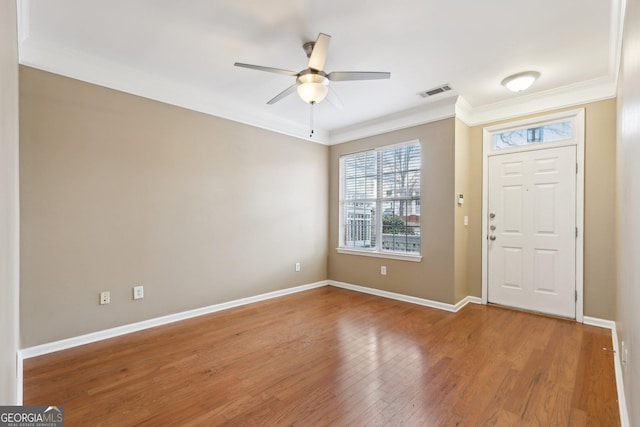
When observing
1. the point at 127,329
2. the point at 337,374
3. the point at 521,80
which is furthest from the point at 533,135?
the point at 127,329

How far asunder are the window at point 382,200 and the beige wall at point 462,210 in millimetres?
521

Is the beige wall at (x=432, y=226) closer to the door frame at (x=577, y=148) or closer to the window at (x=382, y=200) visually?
the window at (x=382, y=200)

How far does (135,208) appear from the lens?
304 cm

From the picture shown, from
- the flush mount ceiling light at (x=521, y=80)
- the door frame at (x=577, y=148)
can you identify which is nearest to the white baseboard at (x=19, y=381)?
the flush mount ceiling light at (x=521, y=80)

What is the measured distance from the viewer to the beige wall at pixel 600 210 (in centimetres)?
311

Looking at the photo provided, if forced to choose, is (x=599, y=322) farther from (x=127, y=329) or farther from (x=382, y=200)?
(x=127, y=329)

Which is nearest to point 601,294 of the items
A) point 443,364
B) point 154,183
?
point 443,364

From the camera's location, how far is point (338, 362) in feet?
7.93

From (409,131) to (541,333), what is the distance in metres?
2.86

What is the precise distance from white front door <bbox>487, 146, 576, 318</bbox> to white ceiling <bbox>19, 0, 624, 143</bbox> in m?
0.72

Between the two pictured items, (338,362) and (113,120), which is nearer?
(338,362)

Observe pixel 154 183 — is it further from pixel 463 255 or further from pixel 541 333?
pixel 541 333

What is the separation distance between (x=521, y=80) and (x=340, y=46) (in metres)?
1.96

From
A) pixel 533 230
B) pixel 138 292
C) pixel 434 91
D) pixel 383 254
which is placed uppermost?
pixel 434 91
